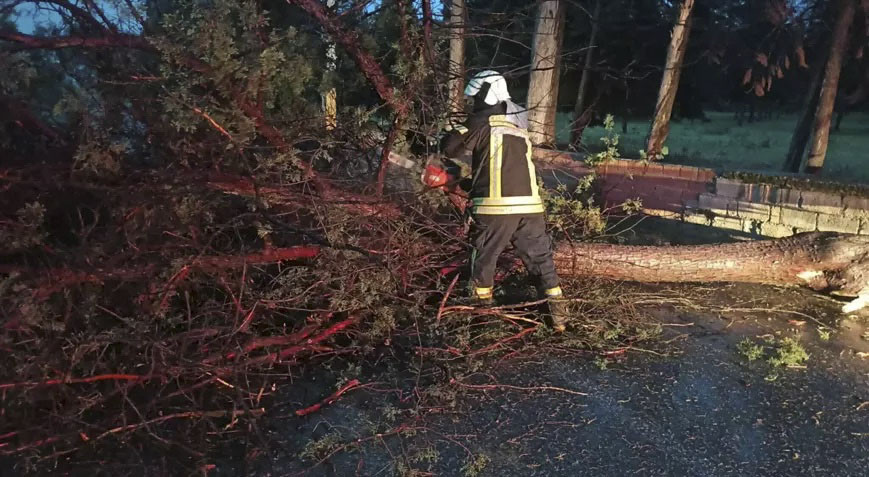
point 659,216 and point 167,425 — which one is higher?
point 659,216

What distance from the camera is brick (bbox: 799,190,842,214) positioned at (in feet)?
21.3

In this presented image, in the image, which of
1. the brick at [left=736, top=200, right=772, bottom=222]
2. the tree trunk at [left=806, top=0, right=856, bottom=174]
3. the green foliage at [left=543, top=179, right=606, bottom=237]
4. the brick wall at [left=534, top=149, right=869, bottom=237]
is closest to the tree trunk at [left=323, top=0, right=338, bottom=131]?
the green foliage at [left=543, top=179, right=606, bottom=237]

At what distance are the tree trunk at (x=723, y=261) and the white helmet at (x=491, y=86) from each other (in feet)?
4.40

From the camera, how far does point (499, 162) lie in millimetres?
3732

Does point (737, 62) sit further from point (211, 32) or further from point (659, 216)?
point (211, 32)

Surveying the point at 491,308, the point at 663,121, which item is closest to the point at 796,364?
the point at 491,308

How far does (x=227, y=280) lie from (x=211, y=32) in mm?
1370

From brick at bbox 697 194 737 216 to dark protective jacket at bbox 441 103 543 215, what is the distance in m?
4.28

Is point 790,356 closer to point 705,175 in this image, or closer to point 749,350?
point 749,350

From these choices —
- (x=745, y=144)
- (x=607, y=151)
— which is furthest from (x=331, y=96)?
(x=745, y=144)

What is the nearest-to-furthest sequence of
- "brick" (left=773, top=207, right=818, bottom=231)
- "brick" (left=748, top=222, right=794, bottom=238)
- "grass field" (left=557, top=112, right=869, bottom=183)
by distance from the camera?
1. "brick" (left=773, top=207, right=818, bottom=231)
2. "brick" (left=748, top=222, right=794, bottom=238)
3. "grass field" (left=557, top=112, right=869, bottom=183)

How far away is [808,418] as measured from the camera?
9.75ft

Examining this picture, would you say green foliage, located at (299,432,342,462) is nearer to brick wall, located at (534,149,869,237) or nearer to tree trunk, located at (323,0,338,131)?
tree trunk, located at (323,0,338,131)

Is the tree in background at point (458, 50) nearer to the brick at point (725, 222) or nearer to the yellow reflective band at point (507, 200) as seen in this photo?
the yellow reflective band at point (507, 200)
